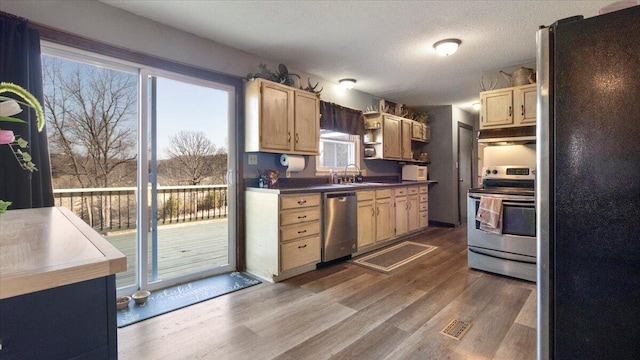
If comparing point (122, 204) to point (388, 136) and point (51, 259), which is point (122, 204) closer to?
point (51, 259)

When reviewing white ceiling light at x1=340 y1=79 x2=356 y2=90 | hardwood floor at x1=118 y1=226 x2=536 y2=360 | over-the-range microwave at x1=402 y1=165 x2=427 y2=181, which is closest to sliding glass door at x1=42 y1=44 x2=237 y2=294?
hardwood floor at x1=118 y1=226 x2=536 y2=360

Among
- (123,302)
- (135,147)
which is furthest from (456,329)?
(135,147)

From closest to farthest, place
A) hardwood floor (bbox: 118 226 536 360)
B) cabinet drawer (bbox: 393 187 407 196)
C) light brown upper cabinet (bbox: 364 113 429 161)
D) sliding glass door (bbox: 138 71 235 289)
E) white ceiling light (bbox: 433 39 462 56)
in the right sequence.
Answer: hardwood floor (bbox: 118 226 536 360)
sliding glass door (bbox: 138 71 235 289)
white ceiling light (bbox: 433 39 462 56)
cabinet drawer (bbox: 393 187 407 196)
light brown upper cabinet (bbox: 364 113 429 161)

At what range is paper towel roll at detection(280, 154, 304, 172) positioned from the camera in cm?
357

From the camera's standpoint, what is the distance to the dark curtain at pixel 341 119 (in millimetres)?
4117

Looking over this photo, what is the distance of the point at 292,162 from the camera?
3590mm

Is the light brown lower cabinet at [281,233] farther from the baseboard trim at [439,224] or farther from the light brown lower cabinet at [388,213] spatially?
the baseboard trim at [439,224]

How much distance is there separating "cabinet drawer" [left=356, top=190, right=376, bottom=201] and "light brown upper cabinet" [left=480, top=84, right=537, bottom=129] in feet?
5.28

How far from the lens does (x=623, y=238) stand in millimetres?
999

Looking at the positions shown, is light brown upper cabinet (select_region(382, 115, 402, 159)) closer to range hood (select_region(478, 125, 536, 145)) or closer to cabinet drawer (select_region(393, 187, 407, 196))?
cabinet drawer (select_region(393, 187, 407, 196))

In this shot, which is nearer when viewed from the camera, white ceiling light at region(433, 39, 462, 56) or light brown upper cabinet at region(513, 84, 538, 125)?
white ceiling light at region(433, 39, 462, 56)

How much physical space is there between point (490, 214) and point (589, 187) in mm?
2335

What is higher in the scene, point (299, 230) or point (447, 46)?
point (447, 46)

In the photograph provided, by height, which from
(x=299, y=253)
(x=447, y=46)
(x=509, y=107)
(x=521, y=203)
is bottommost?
(x=299, y=253)
